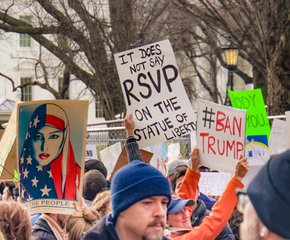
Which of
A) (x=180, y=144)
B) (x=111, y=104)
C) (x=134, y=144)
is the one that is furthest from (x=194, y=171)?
(x=111, y=104)

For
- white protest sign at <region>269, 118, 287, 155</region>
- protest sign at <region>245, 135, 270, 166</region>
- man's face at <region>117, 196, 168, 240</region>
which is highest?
white protest sign at <region>269, 118, 287, 155</region>

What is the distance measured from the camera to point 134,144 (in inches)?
255

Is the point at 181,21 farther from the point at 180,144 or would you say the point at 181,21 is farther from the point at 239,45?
the point at 180,144

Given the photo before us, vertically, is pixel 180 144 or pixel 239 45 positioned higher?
pixel 239 45

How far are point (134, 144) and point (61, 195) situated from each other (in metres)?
0.74

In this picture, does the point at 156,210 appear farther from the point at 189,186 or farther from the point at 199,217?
the point at 199,217

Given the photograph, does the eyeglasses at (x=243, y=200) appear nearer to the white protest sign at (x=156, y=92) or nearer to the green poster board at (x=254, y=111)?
the white protest sign at (x=156, y=92)

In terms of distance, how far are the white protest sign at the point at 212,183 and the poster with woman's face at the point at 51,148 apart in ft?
11.3

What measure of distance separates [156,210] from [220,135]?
2966 mm

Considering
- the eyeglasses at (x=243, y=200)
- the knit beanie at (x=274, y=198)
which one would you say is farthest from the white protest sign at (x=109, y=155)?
the knit beanie at (x=274, y=198)

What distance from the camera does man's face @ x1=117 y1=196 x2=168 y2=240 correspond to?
4602 millimetres

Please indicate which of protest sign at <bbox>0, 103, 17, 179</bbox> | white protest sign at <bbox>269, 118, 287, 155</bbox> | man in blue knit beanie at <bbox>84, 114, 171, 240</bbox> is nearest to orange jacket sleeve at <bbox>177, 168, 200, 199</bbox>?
protest sign at <bbox>0, 103, 17, 179</bbox>

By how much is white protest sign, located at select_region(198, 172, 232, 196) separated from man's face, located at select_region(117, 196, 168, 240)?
18.3ft

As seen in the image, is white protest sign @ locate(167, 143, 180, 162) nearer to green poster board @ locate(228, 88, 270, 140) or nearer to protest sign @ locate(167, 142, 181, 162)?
protest sign @ locate(167, 142, 181, 162)
